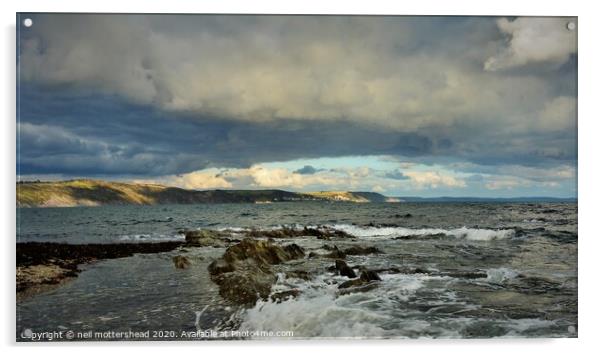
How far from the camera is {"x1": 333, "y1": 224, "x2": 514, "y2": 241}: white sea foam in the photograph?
5629mm

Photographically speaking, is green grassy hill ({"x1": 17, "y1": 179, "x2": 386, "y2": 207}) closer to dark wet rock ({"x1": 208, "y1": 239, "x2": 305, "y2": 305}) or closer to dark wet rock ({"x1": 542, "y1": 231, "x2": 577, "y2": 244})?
dark wet rock ({"x1": 208, "y1": 239, "x2": 305, "y2": 305})

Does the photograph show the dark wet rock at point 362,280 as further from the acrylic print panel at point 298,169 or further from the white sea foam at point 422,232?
the white sea foam at point 422,232

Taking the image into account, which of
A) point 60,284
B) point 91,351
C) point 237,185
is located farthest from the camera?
point 237,185

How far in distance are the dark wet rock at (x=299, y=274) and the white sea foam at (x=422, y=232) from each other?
87cm

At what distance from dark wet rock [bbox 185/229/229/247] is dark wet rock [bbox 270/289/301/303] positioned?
1.20 m

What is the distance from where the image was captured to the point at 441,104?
18.0 feet

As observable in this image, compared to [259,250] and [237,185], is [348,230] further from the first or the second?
[237,185]

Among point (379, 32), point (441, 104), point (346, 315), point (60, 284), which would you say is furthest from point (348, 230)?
point (60, 284)

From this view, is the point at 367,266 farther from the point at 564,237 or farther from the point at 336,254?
the point at 564,237

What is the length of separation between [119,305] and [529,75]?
6.94 metres

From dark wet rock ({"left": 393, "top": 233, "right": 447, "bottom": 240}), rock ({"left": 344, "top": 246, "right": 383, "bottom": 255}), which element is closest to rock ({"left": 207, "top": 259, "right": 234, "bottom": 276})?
rock ({"left": 344, "top": 246, "right": 383, "bottom": 255})

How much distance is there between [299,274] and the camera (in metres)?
5.55

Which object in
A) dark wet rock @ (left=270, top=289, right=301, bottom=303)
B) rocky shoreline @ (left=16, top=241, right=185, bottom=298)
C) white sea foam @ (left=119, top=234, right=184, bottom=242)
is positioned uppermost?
white sea foam @ (left=119, top=234, right=184, bottom=242)

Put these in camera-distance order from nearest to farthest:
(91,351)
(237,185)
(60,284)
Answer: (91,351) → (60,284) → (237,185)
